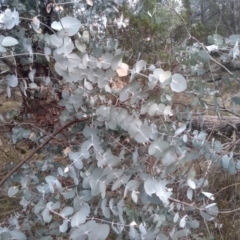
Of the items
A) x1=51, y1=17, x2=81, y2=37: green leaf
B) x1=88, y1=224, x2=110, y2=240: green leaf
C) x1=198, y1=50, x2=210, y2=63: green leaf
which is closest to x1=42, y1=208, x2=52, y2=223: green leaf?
x1=88, y1=224, x2=110, y2=240: green leaf

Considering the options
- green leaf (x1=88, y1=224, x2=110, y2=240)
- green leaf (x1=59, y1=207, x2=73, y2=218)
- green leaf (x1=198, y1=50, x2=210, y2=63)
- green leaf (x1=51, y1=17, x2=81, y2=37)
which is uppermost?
green leaf (x1=51, y1=17, x2=81, y2=37)

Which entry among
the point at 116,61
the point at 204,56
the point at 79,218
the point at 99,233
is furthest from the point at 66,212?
the point at 204,56

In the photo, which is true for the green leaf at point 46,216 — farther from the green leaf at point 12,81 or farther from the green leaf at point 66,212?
the green leaf at point 12,81

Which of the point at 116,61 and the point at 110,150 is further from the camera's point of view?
the point at 110,150

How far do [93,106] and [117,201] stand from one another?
0.95ft

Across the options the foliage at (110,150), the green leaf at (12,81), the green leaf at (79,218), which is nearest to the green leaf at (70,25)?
the foliage at (110,150)

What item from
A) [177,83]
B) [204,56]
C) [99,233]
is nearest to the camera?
[99,233]

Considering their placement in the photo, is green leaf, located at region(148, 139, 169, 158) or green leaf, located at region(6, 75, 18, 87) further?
green leaf, located at region(6, 75, 18, 87)

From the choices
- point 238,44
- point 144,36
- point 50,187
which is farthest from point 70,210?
point 144,36

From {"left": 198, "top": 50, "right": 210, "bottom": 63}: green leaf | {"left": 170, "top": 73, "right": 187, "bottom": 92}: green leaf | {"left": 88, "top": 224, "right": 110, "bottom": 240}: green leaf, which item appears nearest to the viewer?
{"left": 88, "top": 224, "right": 110, "bottom": 240}: green leaf

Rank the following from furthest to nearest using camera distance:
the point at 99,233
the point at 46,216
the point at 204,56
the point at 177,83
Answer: the point at 204,56 < the point at 46,216 < the point at 177,83 < the point at 99,233

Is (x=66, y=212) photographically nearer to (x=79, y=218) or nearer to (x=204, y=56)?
(x=79, y=218)

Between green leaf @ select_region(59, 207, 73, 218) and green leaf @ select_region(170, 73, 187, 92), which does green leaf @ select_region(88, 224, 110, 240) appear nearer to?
green leaf @ select_region(59, 207, 73, 218)

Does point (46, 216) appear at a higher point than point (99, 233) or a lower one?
lower
